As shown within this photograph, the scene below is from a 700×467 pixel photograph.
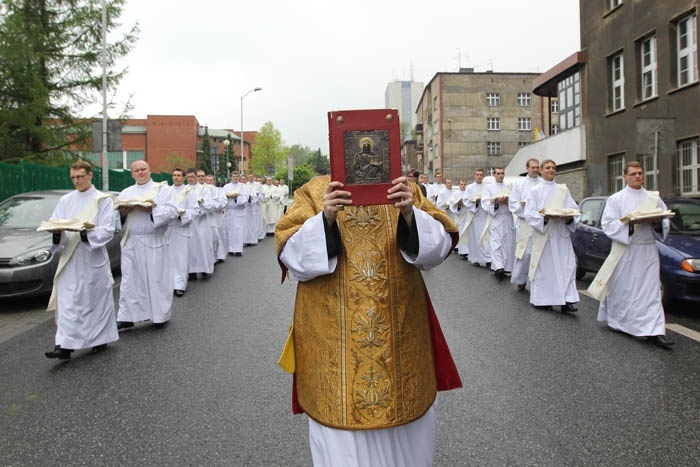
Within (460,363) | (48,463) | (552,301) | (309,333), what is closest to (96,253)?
(48,463)

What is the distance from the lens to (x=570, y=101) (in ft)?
91.8

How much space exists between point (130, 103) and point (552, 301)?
19327 millimetres

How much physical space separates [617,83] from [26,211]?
2179 centimetres

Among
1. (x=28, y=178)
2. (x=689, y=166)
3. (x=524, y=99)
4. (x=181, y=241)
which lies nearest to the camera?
(x=181, y=241)

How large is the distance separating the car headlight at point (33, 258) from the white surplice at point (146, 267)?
218 centimetres

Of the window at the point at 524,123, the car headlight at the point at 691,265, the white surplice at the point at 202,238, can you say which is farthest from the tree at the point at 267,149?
the car headlight at the point at 691,265

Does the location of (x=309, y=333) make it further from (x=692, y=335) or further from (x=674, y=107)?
(x=674, y=107)

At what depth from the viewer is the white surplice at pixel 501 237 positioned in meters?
12.6

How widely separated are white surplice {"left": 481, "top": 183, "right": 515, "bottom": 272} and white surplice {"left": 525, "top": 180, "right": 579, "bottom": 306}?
3.76m

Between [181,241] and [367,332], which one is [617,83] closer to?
[181,241]

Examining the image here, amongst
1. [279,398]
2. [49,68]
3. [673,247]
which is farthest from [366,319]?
[49,68]

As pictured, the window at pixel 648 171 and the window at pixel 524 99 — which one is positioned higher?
the window at pixel 524 99

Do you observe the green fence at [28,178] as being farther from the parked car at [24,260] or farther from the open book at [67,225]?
the open book at [67,225]

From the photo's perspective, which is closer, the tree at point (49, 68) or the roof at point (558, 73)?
the tree at point (49, 68)
